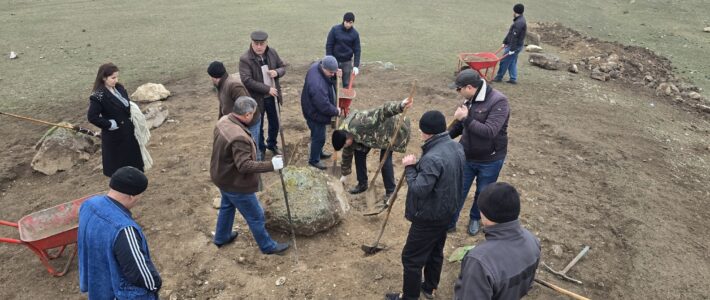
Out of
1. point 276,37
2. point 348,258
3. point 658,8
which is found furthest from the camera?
point 658,8

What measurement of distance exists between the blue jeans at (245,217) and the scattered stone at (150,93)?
17.8 feet

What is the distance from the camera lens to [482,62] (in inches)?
420

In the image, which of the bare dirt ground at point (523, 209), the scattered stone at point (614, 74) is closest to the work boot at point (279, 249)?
the bare dirt ground at point (523, 209)

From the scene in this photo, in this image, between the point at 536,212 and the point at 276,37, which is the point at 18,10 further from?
the point at 536,212

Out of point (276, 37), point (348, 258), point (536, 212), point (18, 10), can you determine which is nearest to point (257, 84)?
point (348, 258)

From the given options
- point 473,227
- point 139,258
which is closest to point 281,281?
point 139,258

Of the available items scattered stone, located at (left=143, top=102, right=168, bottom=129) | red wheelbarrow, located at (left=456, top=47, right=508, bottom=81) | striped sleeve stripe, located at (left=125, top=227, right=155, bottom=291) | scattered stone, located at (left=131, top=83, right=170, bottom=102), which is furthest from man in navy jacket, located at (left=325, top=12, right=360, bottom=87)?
striped sleeve stripe, located at (left=125, top=227, right=155, bottom=291)

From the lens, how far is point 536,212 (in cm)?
626

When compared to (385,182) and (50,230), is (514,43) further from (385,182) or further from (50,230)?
(50,230)

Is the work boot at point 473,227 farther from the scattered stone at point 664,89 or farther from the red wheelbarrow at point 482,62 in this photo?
the scattered stone at point 664,89

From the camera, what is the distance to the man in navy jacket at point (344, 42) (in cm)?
949

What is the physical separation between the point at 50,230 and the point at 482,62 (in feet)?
30.4

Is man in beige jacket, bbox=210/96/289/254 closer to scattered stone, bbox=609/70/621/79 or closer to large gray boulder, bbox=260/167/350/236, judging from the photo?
large gray boulder, bbox=260/167/350/236

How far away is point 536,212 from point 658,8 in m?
18.7
